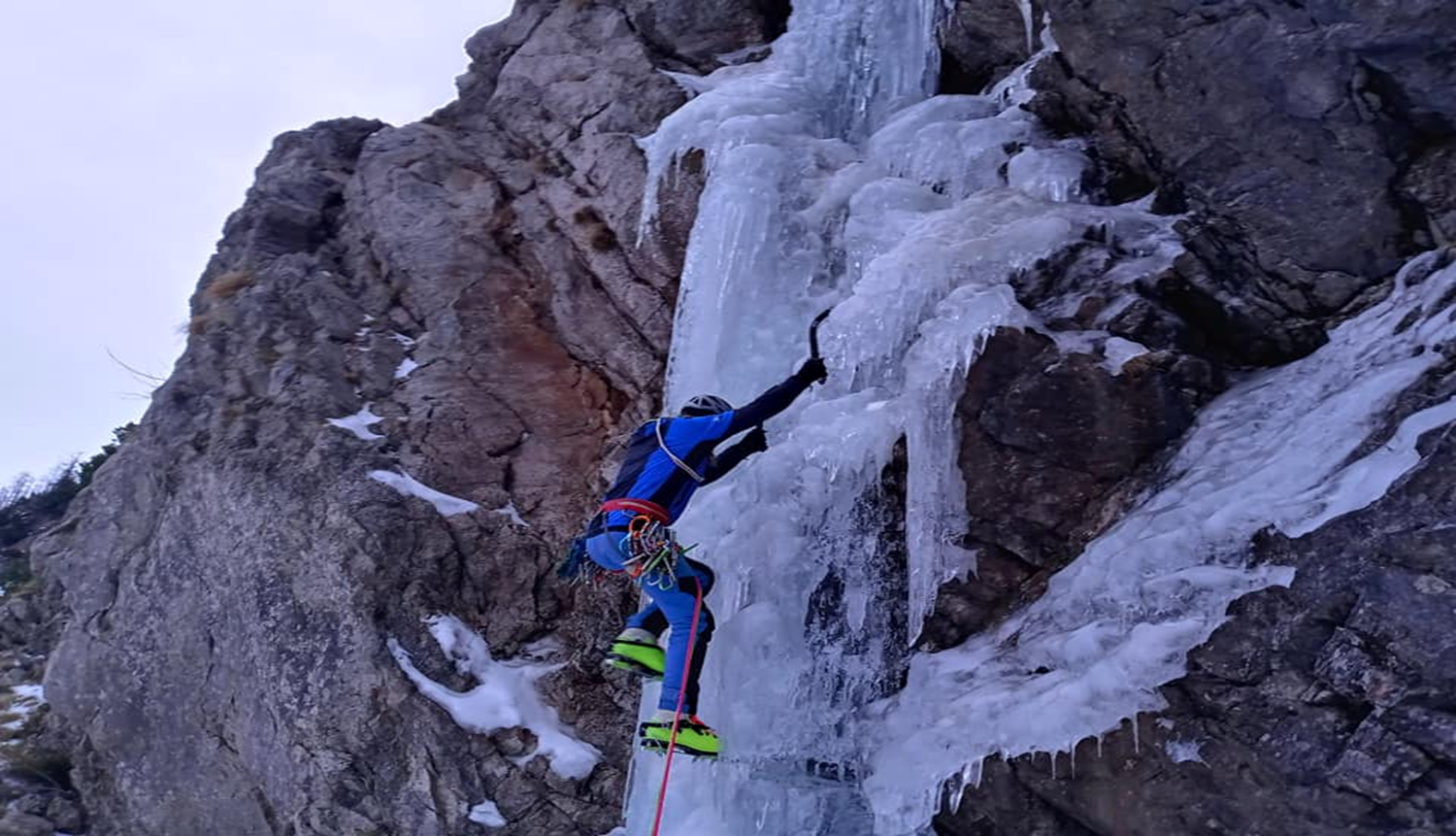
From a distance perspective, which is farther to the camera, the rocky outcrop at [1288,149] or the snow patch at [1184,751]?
the rocky outcrop at [1288,149]

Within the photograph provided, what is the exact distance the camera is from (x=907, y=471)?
620 cm

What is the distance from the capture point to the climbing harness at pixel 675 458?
5477mm

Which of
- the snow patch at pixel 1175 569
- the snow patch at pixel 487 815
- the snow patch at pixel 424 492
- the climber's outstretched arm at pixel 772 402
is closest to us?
the snow patch at pixel 1175 569

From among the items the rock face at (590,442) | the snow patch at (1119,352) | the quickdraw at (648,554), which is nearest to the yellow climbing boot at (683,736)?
the quickdraw at (648,554)

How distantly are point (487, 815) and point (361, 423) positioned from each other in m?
3.06

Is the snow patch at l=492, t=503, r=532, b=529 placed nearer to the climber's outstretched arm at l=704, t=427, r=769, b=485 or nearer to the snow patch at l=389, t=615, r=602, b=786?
the snow patch at l=389, t=615, r=602, b=786

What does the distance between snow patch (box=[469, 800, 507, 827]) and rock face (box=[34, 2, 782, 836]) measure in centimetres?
5

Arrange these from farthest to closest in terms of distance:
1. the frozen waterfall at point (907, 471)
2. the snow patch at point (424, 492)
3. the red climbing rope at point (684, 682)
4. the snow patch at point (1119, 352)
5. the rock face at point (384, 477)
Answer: the snow patch at point (424, 492) → the rock face at point (384, 477) → the snow patch at point (1119, 352) → the red climbing rope at point (684, 682) → the frozen waterfall at point (907, 471)

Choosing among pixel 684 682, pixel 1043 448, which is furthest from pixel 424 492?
pixel 1043 448

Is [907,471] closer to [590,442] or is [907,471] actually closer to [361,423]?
[590,442]

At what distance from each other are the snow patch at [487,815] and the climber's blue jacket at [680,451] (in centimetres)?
224

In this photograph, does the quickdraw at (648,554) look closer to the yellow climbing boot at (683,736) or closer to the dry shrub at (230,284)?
the yellow climbing boot at (683,736)

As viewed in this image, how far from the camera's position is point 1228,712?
442 centimetres

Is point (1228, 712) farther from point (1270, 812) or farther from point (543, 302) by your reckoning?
point (543, 302)
